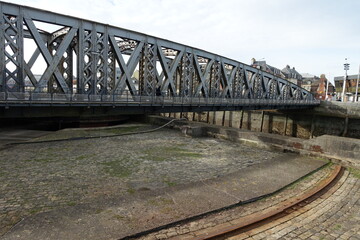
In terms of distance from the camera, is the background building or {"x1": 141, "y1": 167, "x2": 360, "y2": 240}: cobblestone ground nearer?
{"x1": 141, "y1": 167, "x2": 360, "y2": 240}: cobblestone ground

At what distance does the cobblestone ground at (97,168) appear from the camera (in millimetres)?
7969

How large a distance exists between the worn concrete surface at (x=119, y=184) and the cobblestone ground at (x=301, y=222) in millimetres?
451

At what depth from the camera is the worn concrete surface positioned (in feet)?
20.4

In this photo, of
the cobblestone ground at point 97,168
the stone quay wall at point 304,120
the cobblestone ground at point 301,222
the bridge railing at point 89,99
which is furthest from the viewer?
the stone quay wall at point 304,120

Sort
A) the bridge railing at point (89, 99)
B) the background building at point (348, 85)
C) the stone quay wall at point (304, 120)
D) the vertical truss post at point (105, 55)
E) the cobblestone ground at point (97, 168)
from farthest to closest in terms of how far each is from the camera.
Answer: the background building at point (348, 85)
the stone quay wall at point (304, 120)
the vertical truss post at point (105, 55)
the bridge railing at point (89, 99)
the cobblestone ground at point (97, 168)

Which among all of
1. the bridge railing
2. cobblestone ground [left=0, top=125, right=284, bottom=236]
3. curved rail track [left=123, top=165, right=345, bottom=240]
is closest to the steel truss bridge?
the bridge railing

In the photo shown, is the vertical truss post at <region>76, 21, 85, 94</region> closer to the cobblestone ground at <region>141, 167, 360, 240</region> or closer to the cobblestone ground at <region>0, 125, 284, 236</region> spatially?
the cobblestone ground at <region>0, 125, 284, 236</region>

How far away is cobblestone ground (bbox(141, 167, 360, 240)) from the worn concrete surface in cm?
45

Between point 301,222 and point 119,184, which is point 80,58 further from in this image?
point 301,222

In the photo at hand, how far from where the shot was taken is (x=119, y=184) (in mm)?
9484

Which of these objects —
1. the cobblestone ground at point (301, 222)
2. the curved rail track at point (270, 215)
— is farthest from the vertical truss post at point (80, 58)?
the curved rail track at point (270, 215)

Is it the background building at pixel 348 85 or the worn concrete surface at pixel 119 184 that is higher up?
the background building at pixel 348 85

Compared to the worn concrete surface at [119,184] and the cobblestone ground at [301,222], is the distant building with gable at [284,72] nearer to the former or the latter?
the worn concrete surface at [119,184]

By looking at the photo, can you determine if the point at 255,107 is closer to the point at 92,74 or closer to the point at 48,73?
the point at 92,74
